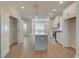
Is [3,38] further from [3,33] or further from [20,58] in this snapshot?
[20,58]

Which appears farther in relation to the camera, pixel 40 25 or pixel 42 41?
pixel 40 25

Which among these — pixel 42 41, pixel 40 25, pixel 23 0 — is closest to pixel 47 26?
pixel 40 25

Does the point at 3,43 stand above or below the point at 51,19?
below

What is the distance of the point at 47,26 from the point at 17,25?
6965 millimetres

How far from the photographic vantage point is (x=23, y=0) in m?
5.52


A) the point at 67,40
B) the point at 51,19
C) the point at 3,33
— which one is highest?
the point at 51,19

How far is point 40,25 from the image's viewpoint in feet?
55.0

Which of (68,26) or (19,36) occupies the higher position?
(68,26)

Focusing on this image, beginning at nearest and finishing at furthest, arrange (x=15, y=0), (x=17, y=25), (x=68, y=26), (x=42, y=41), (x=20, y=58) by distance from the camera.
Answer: (x=20, y=58) → (x=15, y=0) → (x=42, y=41) → (x=68, y=26) → (x=17, y=25)

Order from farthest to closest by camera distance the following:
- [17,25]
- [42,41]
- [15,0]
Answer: [17,25]
[42,41]
[15,0]

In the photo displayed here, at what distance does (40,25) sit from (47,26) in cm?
105

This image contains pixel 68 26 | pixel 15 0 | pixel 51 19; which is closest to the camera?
pixel 15 0

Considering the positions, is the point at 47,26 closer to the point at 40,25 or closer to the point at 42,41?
the point at 40,25

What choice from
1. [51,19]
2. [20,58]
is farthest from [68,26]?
[51,19]
